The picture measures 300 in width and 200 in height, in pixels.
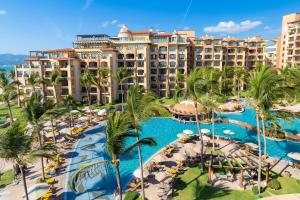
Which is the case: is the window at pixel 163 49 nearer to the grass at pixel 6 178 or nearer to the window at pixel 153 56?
the window at pixel 153 56

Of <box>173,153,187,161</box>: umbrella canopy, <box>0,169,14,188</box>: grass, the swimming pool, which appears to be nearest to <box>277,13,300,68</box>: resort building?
the swimming pool

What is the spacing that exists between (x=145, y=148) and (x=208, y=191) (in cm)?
1329

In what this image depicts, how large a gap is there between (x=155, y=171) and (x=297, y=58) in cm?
7645

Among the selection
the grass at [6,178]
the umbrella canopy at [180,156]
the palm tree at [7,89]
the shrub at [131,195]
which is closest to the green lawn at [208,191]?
the shrub at [131,195]

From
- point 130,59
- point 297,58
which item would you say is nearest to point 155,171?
point 130,59

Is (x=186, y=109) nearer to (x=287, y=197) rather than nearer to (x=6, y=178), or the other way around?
(x=287, y=197)

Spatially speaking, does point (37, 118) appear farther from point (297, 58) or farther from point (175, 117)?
point (297, 58)

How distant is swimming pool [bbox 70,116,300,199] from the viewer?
22.9m

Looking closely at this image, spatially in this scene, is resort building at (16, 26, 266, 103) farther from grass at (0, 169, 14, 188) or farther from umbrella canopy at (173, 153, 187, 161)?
umbrella canopy at (173, 153, 187, 161)

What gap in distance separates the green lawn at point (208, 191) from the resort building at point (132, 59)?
1706 inches

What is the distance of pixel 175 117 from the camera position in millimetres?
48094

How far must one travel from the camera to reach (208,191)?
802 inches

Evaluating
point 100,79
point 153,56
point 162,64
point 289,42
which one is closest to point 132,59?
point 153,56

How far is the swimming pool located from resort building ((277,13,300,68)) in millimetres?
46385
